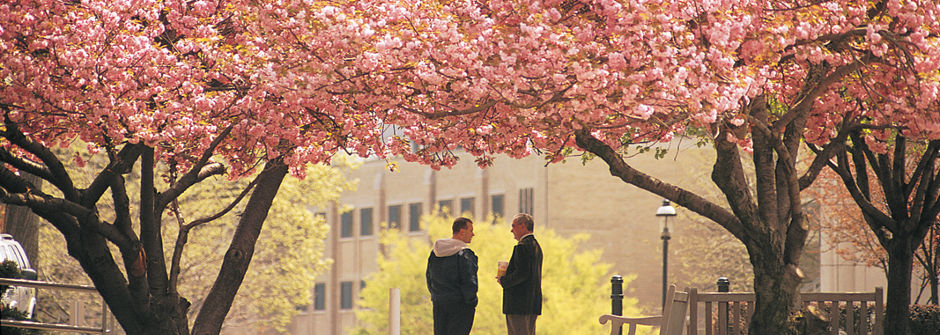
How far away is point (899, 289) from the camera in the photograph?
1398 centimetres

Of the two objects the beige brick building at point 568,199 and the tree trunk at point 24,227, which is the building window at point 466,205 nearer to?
the beige brick building at point 568,199

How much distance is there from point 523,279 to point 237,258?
4.27 m

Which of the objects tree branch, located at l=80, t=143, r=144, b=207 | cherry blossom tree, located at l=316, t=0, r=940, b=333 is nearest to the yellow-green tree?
tree branch, located at l=80, t=143, r=144, b=207

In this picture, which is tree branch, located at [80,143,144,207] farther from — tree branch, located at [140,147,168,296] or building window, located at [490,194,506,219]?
building window, located at [490,194,506,219]

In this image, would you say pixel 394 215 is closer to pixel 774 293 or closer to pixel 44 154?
pixel 44 154

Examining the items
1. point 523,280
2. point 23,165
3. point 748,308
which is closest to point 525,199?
point 23,165

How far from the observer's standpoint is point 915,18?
10.9 meters

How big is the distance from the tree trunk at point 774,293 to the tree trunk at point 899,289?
2.15 metres

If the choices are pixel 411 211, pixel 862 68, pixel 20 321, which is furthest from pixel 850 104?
pixel 411 211

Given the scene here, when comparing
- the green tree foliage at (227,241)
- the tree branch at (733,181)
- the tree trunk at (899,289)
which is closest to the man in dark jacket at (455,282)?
the tree branch at (733,181)

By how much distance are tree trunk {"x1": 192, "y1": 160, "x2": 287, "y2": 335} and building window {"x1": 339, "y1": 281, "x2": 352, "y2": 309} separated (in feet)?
176

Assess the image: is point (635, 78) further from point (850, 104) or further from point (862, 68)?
point (850, 104)

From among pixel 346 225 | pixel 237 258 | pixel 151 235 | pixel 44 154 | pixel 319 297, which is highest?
pixel 346 225

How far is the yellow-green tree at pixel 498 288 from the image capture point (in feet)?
142
